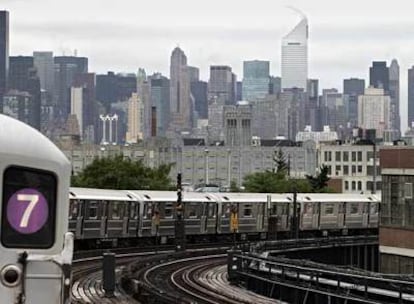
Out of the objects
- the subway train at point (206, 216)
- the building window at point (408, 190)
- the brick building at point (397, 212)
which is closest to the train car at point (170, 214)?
the subway train at point (206, 216)

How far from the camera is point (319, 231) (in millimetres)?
62719

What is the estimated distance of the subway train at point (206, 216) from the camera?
4569cm

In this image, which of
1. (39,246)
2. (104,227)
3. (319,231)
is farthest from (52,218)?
(319,231)

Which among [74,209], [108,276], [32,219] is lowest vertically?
[108,276]

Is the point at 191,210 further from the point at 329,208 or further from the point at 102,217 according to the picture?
the point at 329,208

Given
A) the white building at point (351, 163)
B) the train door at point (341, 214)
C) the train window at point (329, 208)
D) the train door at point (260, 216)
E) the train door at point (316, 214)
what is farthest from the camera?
the white building at point (351, 163)

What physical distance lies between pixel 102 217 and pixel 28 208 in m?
40.0

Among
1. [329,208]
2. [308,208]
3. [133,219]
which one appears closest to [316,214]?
[308,208]

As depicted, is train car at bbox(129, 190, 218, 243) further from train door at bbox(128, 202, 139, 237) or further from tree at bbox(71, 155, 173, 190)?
tree at bbox(71, 155, 173, 190)

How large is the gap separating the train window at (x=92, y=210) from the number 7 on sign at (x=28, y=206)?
3854cm

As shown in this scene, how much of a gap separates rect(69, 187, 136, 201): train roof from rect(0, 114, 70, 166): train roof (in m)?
37.1

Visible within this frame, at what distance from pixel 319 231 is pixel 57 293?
5697 cm

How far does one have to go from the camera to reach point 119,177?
275 feet

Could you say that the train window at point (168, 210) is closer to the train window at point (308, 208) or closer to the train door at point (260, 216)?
the train door at point (260, 216)
